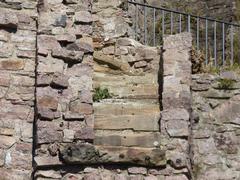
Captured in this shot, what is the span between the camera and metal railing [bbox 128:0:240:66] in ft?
28.9

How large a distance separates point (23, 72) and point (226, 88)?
2.15m

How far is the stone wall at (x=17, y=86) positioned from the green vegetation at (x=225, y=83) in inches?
78.0

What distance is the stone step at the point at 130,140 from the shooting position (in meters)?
6.57

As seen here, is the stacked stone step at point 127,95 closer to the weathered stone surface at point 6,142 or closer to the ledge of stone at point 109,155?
the ledge of stone at point 109,155

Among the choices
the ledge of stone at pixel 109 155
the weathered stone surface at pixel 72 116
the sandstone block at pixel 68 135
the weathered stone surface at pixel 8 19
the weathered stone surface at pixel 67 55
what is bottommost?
the ledge of stone at pixel 109 155

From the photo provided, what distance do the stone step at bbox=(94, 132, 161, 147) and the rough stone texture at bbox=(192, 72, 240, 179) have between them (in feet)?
1.89

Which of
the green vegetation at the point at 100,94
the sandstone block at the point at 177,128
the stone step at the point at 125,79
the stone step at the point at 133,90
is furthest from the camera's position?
the stone step at the point at 125,79

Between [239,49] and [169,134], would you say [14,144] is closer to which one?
[169,134]

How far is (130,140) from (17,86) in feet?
4.04

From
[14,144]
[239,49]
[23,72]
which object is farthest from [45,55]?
[239,49]

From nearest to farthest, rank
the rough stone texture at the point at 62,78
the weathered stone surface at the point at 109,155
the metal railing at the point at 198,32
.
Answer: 1. the weathered stone surface at the point at 109,155
2. the rough stone texture at the point at 62,78
3. the metal railing at the point at 198,32

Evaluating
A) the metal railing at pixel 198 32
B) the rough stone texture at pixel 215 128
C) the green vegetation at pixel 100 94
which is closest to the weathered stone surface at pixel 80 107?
the green vegetation at pixel 100 94

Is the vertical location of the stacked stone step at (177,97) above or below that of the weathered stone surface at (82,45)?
below

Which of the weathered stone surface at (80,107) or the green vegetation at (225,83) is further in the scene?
the green vegetation at (225,83)
